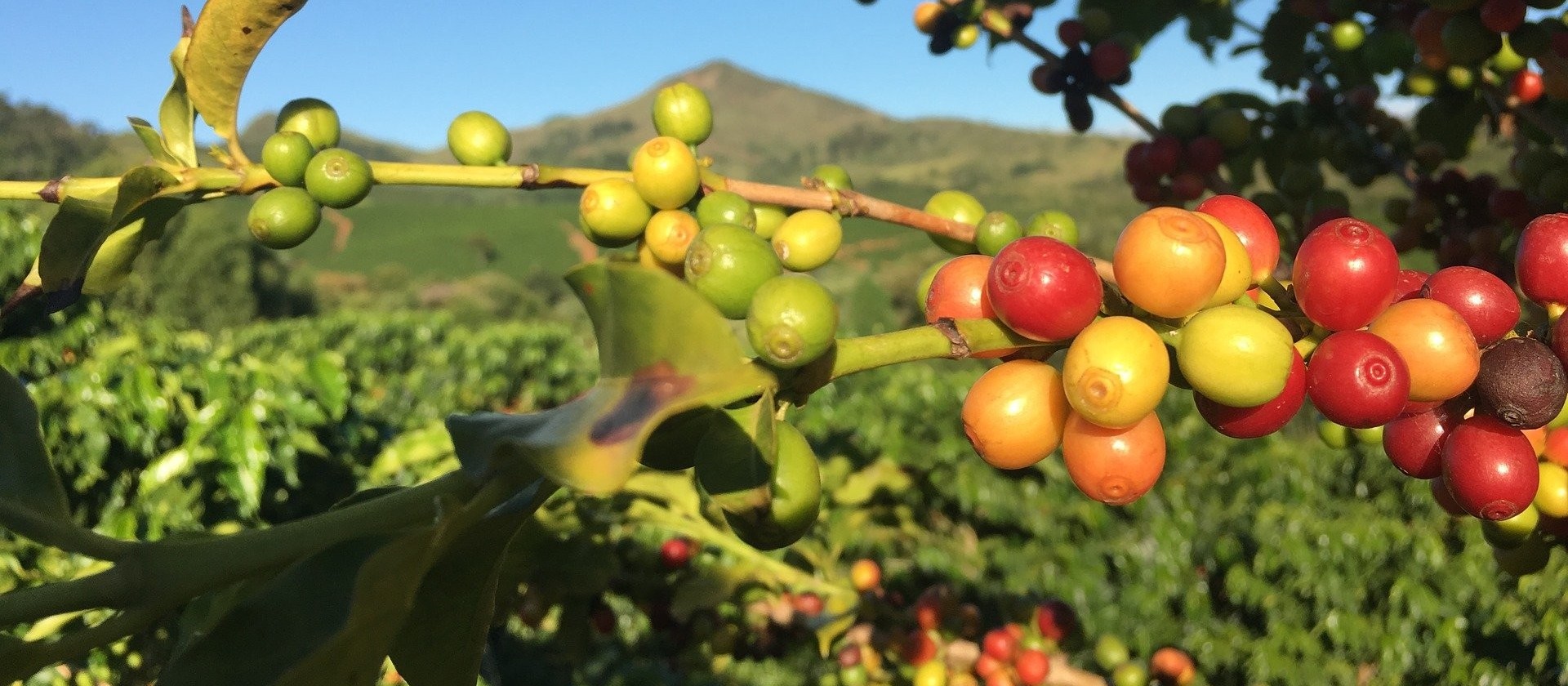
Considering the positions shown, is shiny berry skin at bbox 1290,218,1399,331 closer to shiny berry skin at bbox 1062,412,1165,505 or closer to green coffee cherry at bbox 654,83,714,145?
shiny berry skin at bbox 1062,412,1165,505

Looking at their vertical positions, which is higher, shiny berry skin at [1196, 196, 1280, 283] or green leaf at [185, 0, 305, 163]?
green leaf at [185, 0, 305, 163]

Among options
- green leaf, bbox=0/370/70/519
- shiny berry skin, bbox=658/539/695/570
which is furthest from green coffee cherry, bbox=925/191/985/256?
shiny berry skin, bbox=658/539/695/570

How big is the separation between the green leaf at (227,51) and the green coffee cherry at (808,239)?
0.63 metres

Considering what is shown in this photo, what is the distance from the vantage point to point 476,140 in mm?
1284

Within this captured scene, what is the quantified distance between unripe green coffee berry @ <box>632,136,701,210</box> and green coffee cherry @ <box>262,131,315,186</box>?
1.34 feet

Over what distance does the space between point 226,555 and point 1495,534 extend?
1.45 meters

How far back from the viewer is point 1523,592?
3277mm

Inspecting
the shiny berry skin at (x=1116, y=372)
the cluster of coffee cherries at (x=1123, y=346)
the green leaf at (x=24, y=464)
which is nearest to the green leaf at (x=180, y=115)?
the green leaf at (x=24, y=464)

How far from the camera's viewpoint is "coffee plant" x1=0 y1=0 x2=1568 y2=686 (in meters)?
0.70

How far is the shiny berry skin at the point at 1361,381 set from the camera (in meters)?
0.79

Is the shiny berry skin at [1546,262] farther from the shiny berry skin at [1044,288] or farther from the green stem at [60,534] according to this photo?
the green stem at [60,534]

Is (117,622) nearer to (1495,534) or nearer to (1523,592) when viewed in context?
(1495,534)

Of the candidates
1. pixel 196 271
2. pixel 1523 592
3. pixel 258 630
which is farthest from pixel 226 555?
pixel 196 271

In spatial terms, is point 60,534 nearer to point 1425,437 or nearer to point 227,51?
point 227,51
